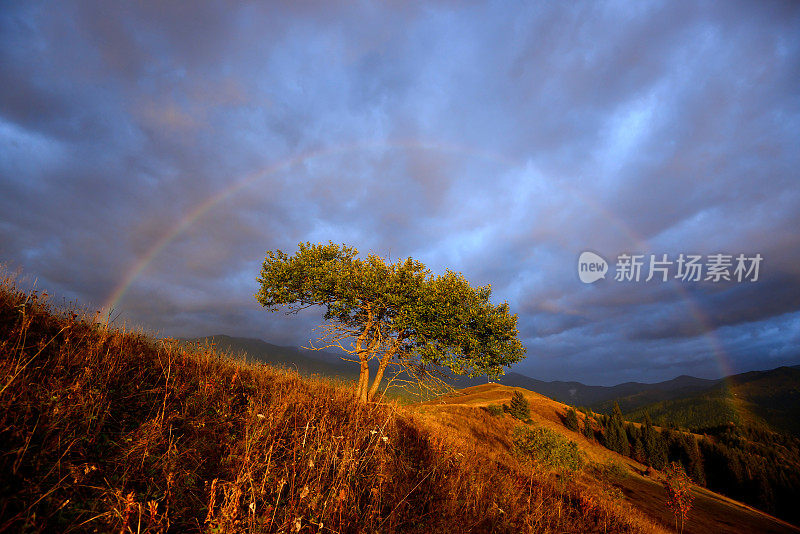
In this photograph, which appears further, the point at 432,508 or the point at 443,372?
the point at 443,372

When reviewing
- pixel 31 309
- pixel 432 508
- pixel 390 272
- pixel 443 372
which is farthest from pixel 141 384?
pixel 443 372

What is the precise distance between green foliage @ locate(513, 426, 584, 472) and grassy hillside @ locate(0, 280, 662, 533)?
53.0ft

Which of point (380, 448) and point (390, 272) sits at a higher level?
point (390, 272)

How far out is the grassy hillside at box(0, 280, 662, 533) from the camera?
3.00 metres

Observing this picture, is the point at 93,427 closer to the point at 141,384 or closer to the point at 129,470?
the point at 129,470

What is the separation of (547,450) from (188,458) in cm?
2530

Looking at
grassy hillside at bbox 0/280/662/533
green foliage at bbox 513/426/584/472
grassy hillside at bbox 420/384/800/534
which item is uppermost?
grassy hillside at bbox 0/280/662/533

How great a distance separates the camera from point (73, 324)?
21.4ft

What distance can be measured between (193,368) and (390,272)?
14300 mm

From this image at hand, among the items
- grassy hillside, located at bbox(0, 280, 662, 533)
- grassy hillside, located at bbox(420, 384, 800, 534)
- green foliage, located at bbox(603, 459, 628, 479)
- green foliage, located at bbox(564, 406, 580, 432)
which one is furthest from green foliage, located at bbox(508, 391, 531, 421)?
grassy hillside, located at bbox(0, 280, 662, 533)

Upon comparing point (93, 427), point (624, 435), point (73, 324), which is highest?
point (73, 324)

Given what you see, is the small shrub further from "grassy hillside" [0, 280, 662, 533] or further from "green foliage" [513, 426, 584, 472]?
"grassy hillside" [0, 280, 662, 533]

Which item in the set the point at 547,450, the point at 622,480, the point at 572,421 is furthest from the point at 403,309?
the point at 572,421

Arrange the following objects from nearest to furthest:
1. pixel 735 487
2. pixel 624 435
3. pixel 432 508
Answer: pixel 432 508 → pixel 735 487 → pixel 624 435
